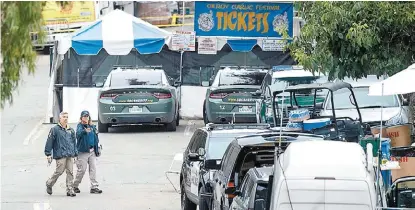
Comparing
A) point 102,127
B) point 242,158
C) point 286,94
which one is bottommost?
point 102,127

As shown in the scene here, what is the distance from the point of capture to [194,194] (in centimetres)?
1545

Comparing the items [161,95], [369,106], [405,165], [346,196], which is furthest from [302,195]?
[161,95]

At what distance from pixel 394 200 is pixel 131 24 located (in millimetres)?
17270

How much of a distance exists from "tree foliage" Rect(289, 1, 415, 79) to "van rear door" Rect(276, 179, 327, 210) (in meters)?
5.20

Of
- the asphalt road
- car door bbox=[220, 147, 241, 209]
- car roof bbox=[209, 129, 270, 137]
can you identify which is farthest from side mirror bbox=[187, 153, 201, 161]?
the asphalt road

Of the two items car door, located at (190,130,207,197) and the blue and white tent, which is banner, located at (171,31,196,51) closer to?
the blue and white tent

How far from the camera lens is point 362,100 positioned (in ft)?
65.9

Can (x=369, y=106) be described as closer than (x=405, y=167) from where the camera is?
No

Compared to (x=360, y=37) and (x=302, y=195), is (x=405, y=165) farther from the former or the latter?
(x=302, y=195)

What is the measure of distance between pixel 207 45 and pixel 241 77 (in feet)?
6.09

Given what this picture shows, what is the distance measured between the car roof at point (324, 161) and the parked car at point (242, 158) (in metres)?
2.01

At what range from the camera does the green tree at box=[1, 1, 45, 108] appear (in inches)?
305

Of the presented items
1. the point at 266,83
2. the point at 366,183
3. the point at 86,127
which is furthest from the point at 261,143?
the point at 266,83

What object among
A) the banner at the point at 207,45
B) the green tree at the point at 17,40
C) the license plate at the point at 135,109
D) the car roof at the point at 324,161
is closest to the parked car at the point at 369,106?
the license plate at the point at 135,109
